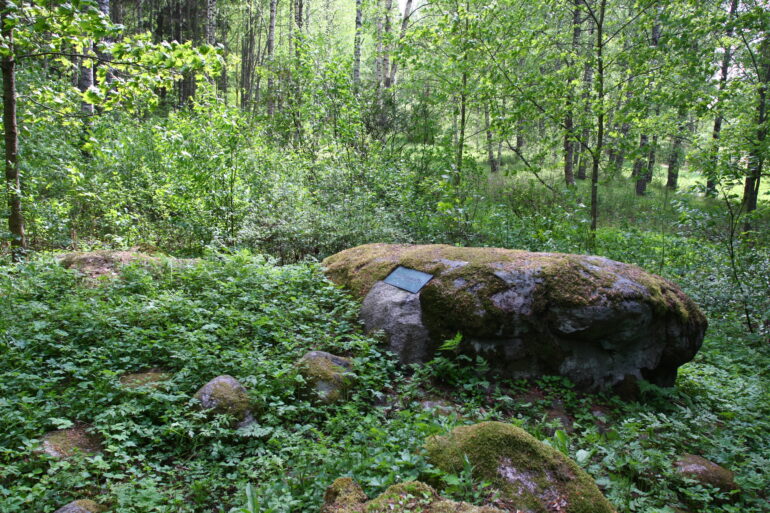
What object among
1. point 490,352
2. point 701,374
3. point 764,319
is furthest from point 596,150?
point 490,352

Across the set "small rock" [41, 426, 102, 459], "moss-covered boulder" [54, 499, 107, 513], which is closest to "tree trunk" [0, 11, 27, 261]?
"small rock" [41, 426, 102, 459]

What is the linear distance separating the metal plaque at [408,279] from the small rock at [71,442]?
3.21m

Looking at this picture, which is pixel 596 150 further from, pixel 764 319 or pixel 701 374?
pixel 701 374

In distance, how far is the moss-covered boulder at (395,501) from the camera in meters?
2.07

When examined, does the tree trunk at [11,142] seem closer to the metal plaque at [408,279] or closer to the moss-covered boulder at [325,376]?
the moss-covered boulder at [325,376]

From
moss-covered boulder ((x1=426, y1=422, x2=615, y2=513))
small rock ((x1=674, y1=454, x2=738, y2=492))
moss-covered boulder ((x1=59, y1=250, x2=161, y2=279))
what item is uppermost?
moss-covered boulder ((x1=59, y1=250, x2=161, y2=279))

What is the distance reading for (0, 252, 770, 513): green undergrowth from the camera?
2.68 meters

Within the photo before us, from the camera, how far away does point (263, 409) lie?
3.59 m

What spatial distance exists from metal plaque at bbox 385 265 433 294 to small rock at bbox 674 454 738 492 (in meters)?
2.81

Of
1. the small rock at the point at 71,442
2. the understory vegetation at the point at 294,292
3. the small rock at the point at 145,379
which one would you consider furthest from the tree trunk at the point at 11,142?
the small rock at the point at 71,442

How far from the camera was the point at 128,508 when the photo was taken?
2.45 metres

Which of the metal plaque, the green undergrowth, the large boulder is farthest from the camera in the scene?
the metal plaque

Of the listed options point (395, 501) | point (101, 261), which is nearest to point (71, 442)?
point (395, 501)

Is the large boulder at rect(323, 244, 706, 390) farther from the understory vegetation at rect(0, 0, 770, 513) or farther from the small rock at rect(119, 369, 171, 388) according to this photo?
the small rock at rect(119, 369, 171, 388)
